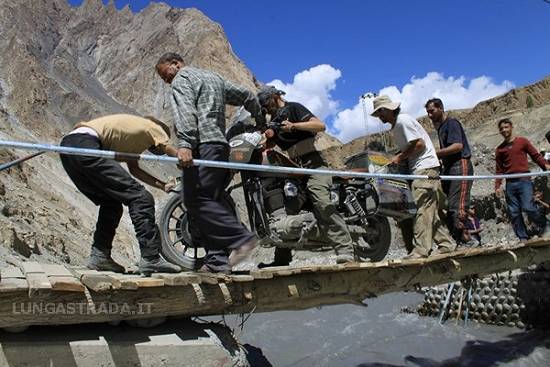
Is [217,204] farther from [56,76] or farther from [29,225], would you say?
[56,76]

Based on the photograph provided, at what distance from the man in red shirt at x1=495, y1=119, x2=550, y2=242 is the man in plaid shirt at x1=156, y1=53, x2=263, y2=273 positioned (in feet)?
13.2

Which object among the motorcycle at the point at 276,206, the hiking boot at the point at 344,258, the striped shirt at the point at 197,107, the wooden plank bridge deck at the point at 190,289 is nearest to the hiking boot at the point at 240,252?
the wooden plank bridge deck at the point at 190,289

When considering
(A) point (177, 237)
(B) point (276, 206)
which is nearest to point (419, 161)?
(B) point (276, 206)

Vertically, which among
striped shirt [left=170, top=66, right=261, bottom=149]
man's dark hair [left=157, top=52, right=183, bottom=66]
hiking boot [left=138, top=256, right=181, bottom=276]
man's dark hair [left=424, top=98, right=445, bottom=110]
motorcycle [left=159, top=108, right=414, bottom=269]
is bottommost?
hiking boot [left=138, top=256, right=181, bottom=276]

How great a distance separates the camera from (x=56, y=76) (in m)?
64.3

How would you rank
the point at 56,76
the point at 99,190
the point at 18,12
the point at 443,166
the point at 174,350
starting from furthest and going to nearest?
the point at 18,12, the point at 56,76, the point at 443,166, the point at 99,190, the point at 174,350

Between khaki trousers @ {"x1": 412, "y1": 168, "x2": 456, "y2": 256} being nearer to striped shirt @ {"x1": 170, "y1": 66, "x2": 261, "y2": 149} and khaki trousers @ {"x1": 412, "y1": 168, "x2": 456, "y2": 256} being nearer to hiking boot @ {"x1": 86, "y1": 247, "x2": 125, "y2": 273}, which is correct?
striped shirt @ {"x1": 170, "y1": 66, "x2": 261, "y2": 149}

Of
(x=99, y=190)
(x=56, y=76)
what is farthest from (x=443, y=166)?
(x=56, y=76)

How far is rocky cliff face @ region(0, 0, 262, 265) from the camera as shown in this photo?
11.8m

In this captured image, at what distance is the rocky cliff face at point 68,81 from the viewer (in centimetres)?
1183

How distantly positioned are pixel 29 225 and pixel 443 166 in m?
7.96

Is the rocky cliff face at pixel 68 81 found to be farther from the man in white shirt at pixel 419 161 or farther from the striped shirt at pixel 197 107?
the man in white shirt at pixel 419 161

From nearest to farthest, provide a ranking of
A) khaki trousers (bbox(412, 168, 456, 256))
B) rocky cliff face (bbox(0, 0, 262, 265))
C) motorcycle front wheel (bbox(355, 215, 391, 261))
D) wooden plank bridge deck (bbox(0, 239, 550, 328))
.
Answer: wooden plank bridge deck (bbox(0, 239, 550, 328))
khaki trousers (bbox(412, 168, 456, 256))
motorcycle front wheel (bbox(355, 215, 391, 261))
rocky cliff face (bbox(0, 0, 262, 265))

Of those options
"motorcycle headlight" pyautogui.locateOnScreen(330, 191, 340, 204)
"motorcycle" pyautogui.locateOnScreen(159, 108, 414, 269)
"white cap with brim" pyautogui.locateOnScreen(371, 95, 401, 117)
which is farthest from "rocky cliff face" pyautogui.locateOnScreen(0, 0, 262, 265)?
"white cap with brim" pyautogui.locateOnScreen(371, 95, 401, 117)
